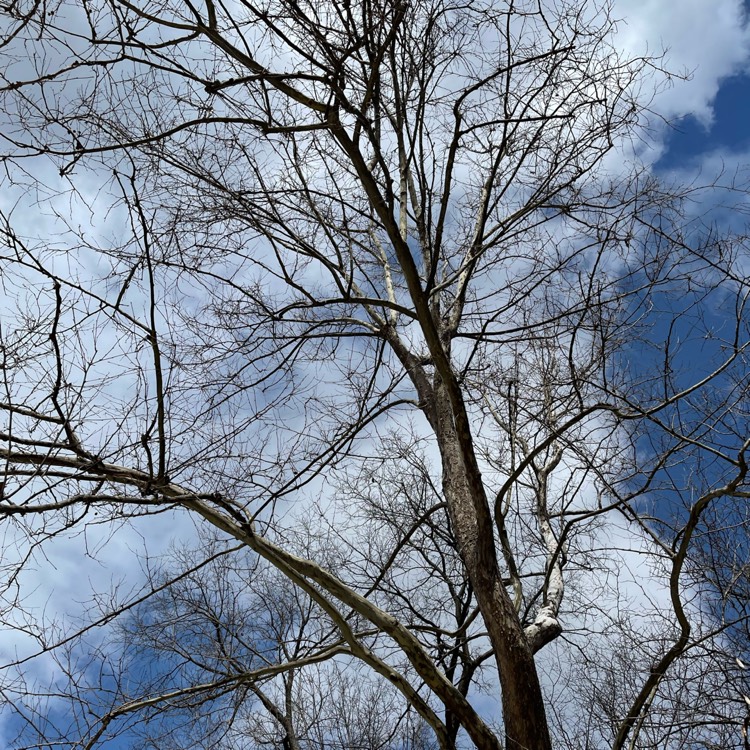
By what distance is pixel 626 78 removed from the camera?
4.58 metres

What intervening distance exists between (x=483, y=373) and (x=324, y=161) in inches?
87.4

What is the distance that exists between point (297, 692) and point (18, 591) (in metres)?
6.28

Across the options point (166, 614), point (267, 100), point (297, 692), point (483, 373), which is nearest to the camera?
point (267, 100)

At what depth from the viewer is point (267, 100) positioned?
3.61 m

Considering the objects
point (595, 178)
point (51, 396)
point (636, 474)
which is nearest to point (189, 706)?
point (51, 396)

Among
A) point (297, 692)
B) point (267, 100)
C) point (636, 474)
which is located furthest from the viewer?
point (297, 692)

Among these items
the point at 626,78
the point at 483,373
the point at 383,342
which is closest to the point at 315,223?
the point at 383,342

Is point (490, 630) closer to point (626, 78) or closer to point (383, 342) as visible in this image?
point (383, 342)

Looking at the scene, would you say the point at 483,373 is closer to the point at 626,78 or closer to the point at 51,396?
the point at 626,78

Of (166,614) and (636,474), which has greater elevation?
(166,614)

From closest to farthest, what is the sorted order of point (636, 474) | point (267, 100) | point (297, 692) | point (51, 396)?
point (51, 396) → point (267, 100) → point (636, 474) → point (297, 692)

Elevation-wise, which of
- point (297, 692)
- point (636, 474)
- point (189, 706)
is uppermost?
point (297, 692)

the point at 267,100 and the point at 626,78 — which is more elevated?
the point at 626,78

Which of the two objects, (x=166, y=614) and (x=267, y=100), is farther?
(x=166, y=614)
